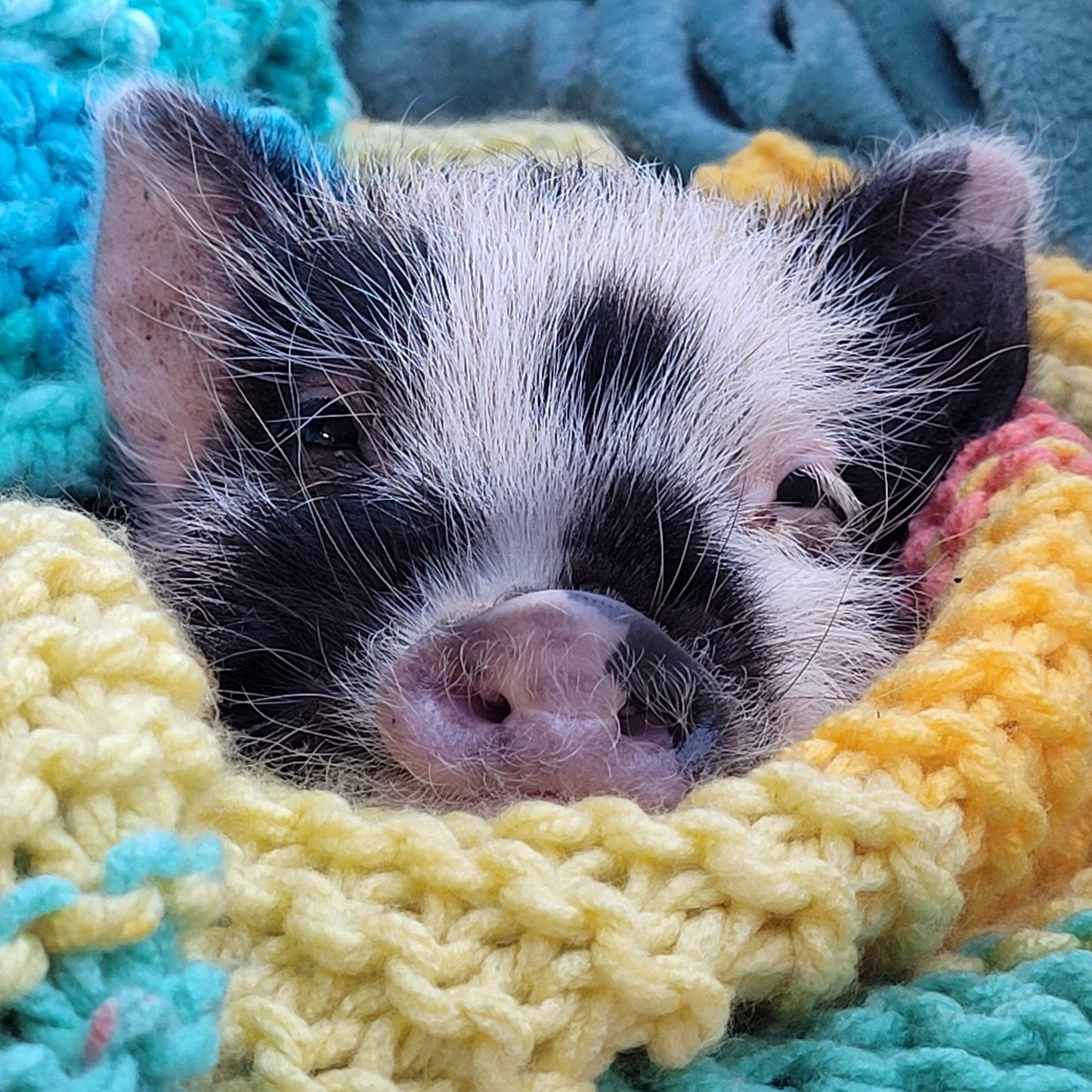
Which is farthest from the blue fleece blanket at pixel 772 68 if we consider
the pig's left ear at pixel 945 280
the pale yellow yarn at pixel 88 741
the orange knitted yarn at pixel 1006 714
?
the pale yellow yarn at pixel 88 741

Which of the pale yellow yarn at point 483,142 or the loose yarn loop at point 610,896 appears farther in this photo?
the pale yellow yarn at point 483,142

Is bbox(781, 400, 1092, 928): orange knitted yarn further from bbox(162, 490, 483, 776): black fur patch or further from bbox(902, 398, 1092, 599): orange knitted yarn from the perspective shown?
bbox(162, 490, 483, 776): black fur patch

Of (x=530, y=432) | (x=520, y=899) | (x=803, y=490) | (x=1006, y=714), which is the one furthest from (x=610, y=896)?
(x=803, y=490)

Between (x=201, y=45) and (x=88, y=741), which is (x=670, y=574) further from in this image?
(x=201, y=45)

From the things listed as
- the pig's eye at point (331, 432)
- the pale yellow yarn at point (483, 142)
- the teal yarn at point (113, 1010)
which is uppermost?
the pale yellow yarn at point (483, 142)

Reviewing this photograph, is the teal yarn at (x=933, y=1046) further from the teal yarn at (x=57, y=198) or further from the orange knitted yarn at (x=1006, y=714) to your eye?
the teal yarn at (x=57, y=198)

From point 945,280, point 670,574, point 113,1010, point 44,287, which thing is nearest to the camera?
point 113,1010
